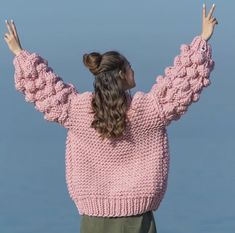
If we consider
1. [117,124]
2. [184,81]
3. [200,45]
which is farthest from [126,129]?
[200,45]

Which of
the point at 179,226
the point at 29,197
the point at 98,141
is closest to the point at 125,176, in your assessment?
the point at 98,141

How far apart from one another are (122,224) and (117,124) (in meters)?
0.31

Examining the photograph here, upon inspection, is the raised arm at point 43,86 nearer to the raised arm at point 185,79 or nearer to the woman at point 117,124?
the woman at point 117,124

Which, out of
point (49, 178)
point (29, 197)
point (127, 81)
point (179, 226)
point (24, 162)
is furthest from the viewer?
point (24, 162)

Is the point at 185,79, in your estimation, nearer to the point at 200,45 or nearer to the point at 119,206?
the point at 200,45

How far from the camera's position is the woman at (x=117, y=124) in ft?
10.8

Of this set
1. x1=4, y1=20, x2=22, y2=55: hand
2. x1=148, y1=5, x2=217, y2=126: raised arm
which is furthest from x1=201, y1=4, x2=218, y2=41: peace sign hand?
x1=4, y1=20, x2=22, y2=55: hand

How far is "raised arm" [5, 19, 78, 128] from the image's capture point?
337cm

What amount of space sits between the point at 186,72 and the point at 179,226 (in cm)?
291

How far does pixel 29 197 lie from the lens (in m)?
6.96

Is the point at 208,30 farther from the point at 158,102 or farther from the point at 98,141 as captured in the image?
the point at 98,141

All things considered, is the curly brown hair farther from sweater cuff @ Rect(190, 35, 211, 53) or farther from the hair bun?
sweater cuff @ Rect(190, 35, 211, 53)

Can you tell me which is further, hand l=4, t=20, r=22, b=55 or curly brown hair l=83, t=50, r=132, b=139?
hand l=4, t=20, r=22, b=55

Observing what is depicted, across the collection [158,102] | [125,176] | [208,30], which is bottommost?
[125,176]
